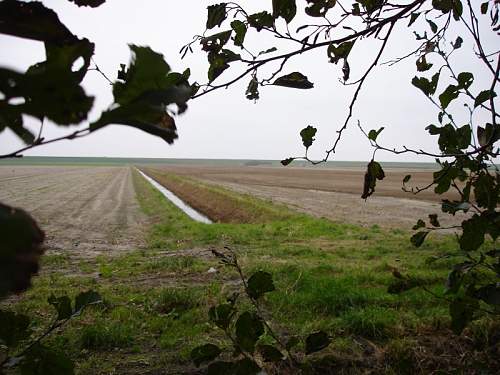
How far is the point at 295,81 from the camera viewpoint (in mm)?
1386

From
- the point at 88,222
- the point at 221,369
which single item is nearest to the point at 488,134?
the point at 221,369

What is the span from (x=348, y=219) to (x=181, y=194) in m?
17.6

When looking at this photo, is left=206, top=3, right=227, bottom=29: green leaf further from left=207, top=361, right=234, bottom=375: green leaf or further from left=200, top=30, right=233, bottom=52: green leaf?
left=207, top=361, right=234, bottom=375: green leaf

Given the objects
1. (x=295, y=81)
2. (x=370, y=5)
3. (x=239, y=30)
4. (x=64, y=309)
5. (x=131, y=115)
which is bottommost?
(x=64, y=309)

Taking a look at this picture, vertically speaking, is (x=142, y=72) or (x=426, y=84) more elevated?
(x=426, y=84)

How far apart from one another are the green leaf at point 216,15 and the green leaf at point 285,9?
189mm

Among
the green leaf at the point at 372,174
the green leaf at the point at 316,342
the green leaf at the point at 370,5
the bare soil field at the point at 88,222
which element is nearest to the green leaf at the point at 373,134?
the green leaf at the point at 372,174

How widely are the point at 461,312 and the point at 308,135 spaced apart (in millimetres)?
860

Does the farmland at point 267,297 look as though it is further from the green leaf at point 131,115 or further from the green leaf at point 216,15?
the green leaf at point 131,115

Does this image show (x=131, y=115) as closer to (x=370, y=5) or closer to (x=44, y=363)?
(x=44, y=363)

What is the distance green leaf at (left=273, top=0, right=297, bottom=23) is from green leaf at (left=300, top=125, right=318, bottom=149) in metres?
0.41

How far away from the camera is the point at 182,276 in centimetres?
735

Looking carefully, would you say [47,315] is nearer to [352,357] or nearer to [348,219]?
[352,357]

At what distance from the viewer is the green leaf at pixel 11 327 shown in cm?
95
